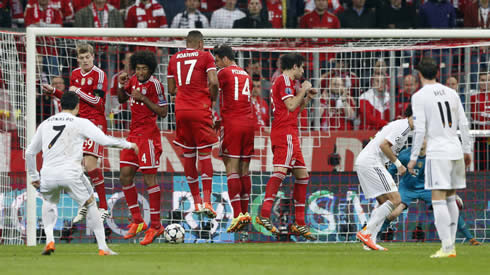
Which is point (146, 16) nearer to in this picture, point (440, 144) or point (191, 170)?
point (191, 170)

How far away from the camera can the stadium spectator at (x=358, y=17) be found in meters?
20.5

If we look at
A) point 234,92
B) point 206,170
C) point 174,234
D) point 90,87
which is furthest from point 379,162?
point 90,87

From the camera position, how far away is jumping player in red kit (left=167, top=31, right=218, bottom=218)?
13391 millimetres

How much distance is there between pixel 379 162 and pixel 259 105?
15.0 feet

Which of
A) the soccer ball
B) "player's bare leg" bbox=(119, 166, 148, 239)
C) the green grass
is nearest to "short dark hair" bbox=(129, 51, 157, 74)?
"player's bare leg" bbox=(119, 166, 148, 239)

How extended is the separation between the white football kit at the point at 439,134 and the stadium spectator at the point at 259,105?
21.7ft

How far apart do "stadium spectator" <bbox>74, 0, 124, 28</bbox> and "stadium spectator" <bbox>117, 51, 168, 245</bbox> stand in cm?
555

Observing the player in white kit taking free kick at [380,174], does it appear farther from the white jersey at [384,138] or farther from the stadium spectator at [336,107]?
the stadium spectator at [336,107]

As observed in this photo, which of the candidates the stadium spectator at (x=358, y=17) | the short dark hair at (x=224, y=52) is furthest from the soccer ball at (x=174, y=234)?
the stadium spectator at (x=358, y=17)

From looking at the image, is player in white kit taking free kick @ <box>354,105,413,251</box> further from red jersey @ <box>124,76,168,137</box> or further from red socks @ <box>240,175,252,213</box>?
red jersey @ <box>124,76,168,137</box>

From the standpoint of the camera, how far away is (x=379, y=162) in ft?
44.7

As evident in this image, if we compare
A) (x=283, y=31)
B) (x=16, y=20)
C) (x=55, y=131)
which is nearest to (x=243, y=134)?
(x=283, y=31)

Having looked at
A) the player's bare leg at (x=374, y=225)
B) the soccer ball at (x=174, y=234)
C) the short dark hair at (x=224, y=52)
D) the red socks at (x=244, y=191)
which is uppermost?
the short dark hair at (x=224, y=52)

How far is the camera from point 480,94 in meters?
17.5
